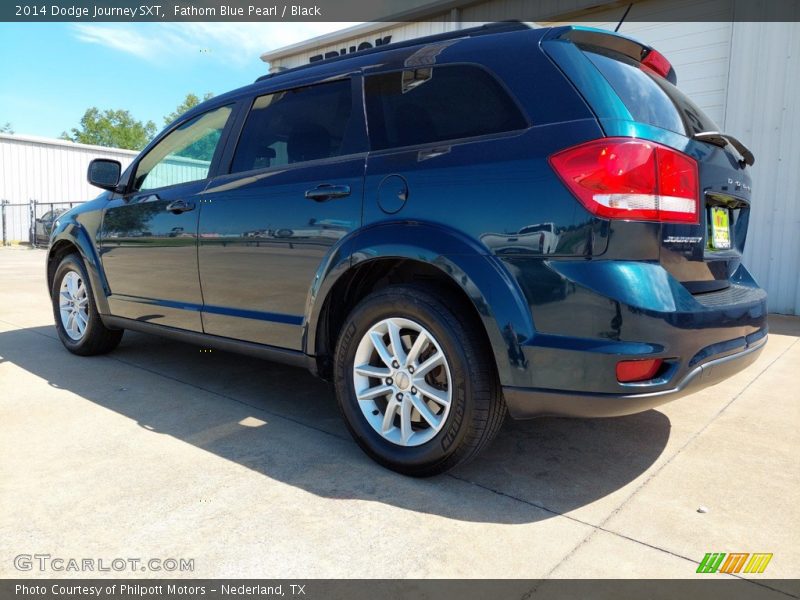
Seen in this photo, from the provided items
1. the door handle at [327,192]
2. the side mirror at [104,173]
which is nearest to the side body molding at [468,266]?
the door handle at [327,192]

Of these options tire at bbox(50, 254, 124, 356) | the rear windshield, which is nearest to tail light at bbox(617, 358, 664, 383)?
the rear windshield

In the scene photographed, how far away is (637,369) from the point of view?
201 cm

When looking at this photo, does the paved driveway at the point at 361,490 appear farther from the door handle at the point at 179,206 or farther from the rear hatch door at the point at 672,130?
the door handle at the point at 179,206

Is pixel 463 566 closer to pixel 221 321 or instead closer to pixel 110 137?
pixel 221 321

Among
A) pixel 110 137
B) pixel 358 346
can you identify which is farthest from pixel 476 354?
pixel 110 137

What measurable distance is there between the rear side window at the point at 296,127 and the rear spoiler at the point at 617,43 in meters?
1.07

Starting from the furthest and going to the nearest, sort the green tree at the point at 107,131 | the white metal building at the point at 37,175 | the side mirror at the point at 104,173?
the green tree at the point at 107,131, the white metal building at the point at 37,175, the side mirror at the point at 104,173

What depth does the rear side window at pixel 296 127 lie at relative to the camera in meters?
2.91

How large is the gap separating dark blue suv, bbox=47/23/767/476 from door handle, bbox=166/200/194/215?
182mm

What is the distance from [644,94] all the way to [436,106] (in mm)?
835

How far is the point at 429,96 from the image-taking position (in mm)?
2561

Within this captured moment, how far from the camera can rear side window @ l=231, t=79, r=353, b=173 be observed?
115 inches

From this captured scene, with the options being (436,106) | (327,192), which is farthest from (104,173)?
(436,106)

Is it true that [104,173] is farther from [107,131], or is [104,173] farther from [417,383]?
[107,131]
